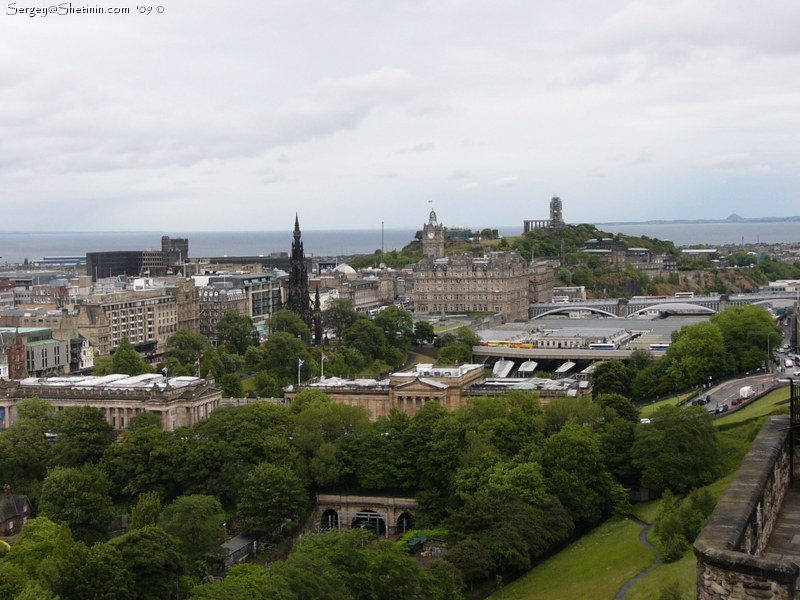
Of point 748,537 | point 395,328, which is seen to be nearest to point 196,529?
point 748,537

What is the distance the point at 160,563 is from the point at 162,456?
60.3 ft

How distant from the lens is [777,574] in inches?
410

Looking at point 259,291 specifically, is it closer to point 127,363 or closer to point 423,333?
point 423,333

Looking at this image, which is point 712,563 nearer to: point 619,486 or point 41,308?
point 619,486

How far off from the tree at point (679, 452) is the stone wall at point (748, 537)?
35.5 meters

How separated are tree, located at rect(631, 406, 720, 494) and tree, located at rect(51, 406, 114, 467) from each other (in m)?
31.3

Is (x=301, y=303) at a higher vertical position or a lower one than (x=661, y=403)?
higher

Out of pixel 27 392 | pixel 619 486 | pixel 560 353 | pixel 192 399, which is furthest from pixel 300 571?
pixel 560 353

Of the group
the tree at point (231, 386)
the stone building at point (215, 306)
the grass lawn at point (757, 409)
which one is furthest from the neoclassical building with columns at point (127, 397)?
the stone building at point (215, 306)

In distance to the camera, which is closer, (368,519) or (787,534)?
(787,534)

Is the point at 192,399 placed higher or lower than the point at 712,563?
lower

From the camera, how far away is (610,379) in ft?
260

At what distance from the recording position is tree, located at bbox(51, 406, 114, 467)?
61594 millimetres

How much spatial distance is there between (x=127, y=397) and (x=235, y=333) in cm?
3552
